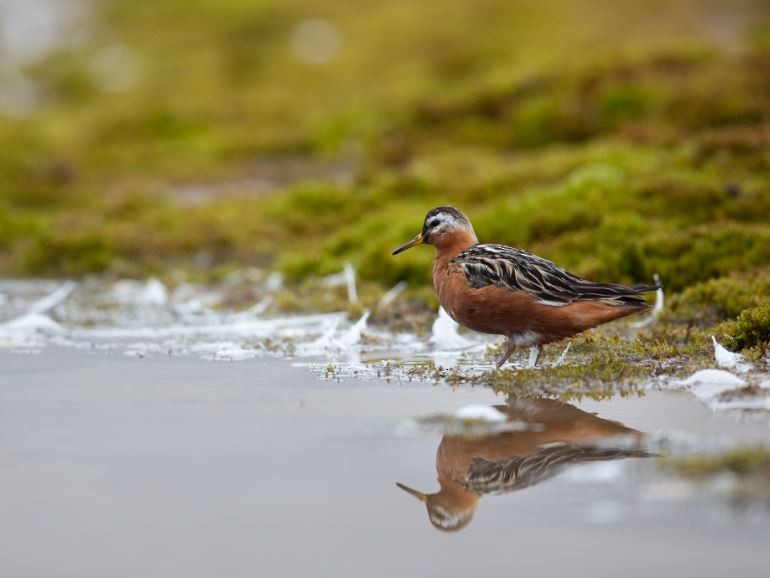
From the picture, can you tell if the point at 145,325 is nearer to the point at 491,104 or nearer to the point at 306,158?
the point at 491,104

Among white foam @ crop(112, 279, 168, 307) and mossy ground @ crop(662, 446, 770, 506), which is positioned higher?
white foam @ crop(112, 279, 168, 307)

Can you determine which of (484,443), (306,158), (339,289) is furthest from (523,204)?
(306,158)

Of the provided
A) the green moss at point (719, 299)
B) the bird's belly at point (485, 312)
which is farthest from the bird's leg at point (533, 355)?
the green moss at point (719, 299)

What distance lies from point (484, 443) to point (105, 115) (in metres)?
34.4

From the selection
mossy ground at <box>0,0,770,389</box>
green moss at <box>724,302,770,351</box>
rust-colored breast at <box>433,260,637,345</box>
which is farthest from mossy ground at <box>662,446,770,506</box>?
green moss at <box>724,302,770,351</box>

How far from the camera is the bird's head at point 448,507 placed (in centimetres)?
580

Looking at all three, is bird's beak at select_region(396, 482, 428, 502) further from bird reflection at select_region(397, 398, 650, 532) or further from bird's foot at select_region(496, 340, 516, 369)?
bird's foot at select_region(496, 340, 516, 369)

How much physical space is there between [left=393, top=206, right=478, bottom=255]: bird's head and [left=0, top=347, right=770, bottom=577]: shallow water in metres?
2.24

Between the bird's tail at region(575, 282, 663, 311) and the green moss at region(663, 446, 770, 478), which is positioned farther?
the bird's tail at region(575, 282, 663, 311)

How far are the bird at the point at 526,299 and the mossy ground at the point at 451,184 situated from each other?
0.48 metres

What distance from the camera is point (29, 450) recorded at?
7.38m

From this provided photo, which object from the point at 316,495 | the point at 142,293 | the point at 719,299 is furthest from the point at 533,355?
the point at 142,293

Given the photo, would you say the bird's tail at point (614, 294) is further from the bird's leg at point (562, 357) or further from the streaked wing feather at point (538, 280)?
the bird's leg at point (562, 357)

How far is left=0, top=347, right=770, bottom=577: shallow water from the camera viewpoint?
17.2 ft
